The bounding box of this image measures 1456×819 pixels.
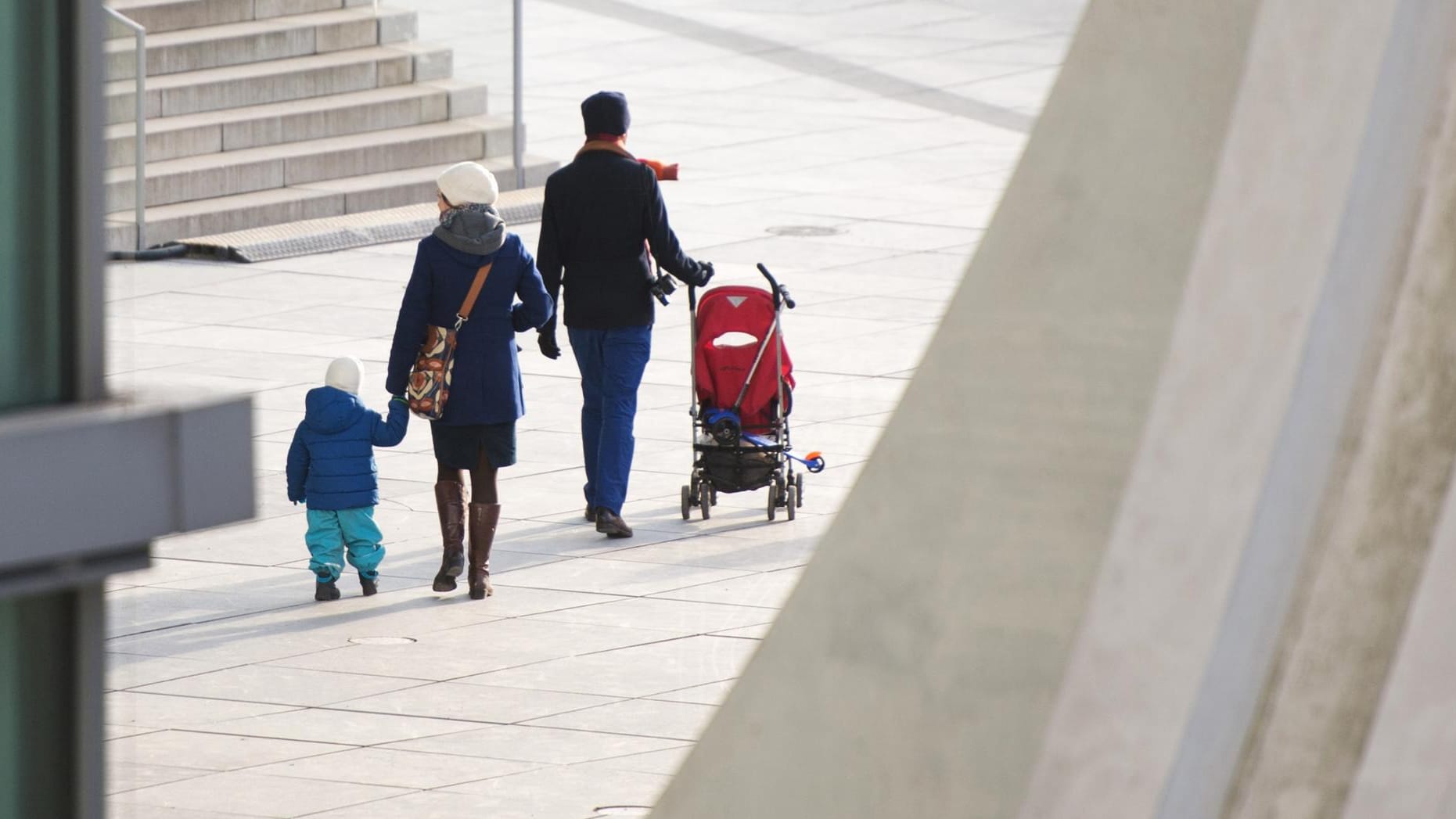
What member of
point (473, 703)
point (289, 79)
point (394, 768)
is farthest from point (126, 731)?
point (289, 79)

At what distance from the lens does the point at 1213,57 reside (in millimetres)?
5309

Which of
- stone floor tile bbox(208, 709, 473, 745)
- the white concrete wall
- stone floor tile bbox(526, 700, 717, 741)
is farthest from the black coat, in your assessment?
the white concrete wall

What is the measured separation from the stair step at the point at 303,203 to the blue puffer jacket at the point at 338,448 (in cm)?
844

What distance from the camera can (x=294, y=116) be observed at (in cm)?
1858

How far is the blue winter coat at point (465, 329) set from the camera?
29.6ft

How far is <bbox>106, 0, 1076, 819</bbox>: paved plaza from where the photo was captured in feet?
24.5

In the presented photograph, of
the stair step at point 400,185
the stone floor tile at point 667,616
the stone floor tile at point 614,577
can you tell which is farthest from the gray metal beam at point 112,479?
the stair step at point 400,185

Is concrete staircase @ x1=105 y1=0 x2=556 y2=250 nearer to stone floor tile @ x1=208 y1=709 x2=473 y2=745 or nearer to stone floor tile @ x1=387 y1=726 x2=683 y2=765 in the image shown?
stone floor tile @ x1=208 y1=709 x2=473 y2=745

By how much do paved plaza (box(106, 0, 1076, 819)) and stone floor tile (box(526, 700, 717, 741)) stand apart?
0.05 feet

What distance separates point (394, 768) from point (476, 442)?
1.94 metres

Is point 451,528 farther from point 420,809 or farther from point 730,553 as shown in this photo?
point 420,809

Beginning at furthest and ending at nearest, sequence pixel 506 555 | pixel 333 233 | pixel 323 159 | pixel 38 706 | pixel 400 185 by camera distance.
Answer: pixel 400 185
pixel 323 159
pixel 333 233
pixel 506 555
pixel 38 706

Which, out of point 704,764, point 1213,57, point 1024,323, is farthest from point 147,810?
point 1213,57

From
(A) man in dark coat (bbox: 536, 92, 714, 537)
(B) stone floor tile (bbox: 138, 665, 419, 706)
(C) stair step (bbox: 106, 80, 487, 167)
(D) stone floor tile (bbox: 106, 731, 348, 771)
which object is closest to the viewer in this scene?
(D) stone floor tile (bbox: 106, 731, 348, 771)
